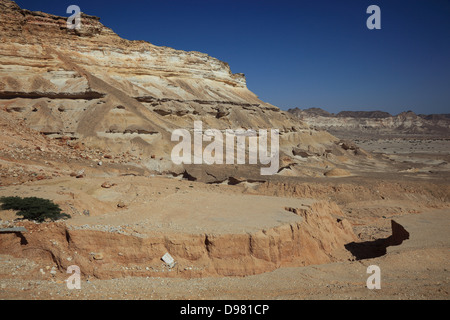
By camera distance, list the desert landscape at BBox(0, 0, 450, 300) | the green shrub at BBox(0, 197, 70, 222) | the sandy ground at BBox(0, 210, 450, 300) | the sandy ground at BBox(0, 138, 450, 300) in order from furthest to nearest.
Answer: the green shrub at BBox(0, 197, 70, 222)
the desert landscape at BBox(0, 0, 450, 300)
the sandy ground at BBox(0, 138, 450, 300)
the sandy ground at BBox(0, 210, 450, 300)

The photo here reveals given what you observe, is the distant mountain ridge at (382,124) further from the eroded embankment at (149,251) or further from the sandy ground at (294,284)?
the eroded embankment at (149,251)

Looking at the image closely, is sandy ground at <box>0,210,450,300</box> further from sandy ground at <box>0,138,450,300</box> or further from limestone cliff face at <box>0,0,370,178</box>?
limestone cliff face at <box>0,0,370,178</box>

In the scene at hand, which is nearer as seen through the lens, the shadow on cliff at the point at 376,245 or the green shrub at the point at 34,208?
the green shrub at the point at 34,208

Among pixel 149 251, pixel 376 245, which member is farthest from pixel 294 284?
pixel 376 245

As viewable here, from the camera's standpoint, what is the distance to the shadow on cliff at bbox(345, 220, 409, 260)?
500 inches

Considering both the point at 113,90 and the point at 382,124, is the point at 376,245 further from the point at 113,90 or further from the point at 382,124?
the point at 382,124

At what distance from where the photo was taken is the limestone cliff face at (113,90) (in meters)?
23.5

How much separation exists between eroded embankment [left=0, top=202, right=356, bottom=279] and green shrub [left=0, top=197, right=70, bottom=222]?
68 cm

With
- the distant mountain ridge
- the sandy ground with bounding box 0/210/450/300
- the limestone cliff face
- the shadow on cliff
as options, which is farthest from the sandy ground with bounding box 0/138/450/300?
the distant mountain ridge

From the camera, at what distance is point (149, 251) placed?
8859 millimetres

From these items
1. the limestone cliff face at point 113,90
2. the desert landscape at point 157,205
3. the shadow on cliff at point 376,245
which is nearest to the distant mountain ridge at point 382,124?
the limestone cliff face at point 113,90

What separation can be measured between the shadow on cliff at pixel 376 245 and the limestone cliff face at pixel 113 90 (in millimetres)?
14145

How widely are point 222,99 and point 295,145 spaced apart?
11.7 meters

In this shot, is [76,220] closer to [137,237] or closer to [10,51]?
[137,237]
